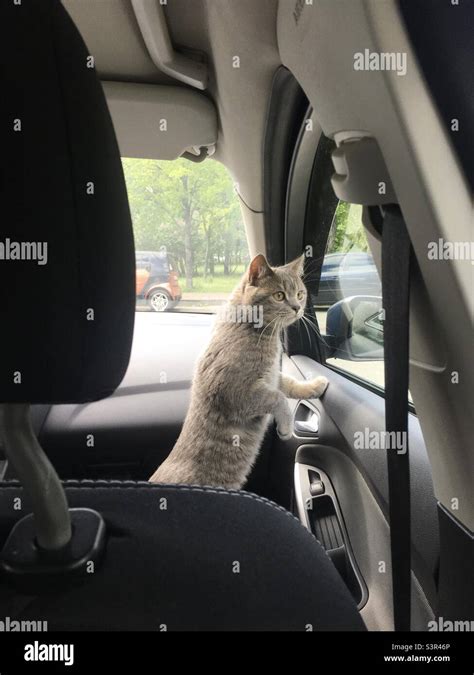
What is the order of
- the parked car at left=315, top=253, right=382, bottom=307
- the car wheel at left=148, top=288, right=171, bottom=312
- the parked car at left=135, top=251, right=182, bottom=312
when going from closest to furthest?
the parked car at left=315, top=253, right=382, bottom=307, the parked car at left=135, top=251, right=182, bottom=312, the car wheel at left=148, top=288, right=171, bottom=312

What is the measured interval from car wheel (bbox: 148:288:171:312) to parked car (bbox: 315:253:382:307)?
86cm

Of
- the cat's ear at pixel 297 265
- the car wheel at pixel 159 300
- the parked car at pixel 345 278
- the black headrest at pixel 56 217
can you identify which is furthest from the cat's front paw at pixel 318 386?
the black headrest at pixel 56 217

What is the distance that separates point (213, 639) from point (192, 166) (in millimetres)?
2091

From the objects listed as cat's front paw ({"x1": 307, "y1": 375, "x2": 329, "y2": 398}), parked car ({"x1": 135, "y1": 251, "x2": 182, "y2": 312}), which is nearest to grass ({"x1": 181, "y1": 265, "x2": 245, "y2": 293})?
parked car ({"x1": 135, "y1": 251, "x2": 182, "y2": 312})

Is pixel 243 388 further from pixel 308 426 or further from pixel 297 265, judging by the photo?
pixel 297 265

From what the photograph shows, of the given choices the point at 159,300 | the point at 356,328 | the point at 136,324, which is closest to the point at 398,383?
the point at 136,324

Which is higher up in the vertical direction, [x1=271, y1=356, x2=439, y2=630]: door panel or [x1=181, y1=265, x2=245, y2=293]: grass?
[x1=181, y1=265, x2=245, y2=293]: grass

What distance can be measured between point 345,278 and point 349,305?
0.34 feet

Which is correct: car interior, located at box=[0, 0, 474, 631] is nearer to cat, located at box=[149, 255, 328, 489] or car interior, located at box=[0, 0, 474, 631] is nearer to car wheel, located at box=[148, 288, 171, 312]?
cat, located at box=[149, 255, 328, 489]

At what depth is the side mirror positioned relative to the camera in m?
1.49

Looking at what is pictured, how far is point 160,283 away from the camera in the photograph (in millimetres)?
2459

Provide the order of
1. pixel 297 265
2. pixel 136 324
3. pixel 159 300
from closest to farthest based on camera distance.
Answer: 1. pixel 136 324
2. pixel 297 265
3. pixel 159 300

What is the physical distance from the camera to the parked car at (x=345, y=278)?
1435 millimetres

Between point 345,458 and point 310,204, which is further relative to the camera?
point 310,204
